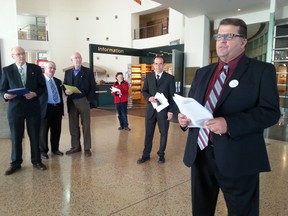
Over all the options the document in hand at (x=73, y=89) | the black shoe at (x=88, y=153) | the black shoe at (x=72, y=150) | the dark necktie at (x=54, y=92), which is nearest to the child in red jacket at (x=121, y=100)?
the black shoe at (x=72, y=150)

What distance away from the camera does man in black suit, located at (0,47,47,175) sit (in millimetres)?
3457

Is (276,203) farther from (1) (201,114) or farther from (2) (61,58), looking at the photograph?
(2) (61,58)

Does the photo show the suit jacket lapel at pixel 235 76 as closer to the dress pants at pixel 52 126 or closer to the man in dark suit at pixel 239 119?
the man in dark suit at pixel 239 119

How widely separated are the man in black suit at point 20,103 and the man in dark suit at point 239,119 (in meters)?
2.72

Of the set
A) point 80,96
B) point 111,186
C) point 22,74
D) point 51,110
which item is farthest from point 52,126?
point 111,186

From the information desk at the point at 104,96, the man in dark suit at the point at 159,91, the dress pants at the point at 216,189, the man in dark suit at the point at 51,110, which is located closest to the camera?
the dress pants at the point at 216,189

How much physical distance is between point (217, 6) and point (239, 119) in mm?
8034

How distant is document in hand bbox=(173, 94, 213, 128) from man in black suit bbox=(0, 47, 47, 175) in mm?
2674

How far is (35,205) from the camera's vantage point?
2629mm

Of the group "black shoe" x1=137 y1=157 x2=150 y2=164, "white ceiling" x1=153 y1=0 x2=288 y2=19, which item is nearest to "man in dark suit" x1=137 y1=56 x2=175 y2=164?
"black shoe" x1=137 y1=157 x2=150 y2=164

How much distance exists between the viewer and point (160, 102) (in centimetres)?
369

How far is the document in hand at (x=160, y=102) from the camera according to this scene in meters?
3.58

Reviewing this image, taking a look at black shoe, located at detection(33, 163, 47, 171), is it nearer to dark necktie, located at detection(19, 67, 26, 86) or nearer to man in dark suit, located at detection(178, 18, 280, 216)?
dark necktie, located at detection(19, 67, 26, 86)

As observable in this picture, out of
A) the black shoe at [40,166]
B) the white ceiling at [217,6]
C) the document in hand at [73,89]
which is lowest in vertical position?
the black shoe at [40,166]
